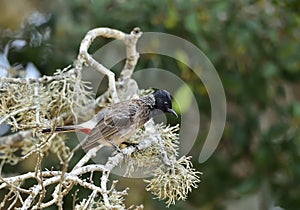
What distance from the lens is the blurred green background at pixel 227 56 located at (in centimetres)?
198

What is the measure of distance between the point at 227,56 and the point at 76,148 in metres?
0.93

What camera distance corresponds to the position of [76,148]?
1.31 meters

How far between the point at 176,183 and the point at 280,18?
1145 millimetres

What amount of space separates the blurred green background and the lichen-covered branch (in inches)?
19.6

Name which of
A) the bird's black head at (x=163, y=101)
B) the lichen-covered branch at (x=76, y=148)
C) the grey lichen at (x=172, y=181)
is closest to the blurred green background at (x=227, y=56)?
the lichen-covered branch at (x=76, y=148)

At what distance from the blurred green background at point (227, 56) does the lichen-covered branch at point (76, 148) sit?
50 cm

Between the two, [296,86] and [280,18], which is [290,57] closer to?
[280,18]

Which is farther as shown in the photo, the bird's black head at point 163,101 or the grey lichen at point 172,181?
the bird's black head at point 163,101

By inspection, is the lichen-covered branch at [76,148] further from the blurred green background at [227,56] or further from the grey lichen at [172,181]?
the blurred green background at [227,56]

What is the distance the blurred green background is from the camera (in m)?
1.98

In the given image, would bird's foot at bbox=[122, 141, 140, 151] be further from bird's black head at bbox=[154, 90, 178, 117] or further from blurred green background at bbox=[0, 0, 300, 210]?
blurred green background at bbox=[0, 0, 300, 210]

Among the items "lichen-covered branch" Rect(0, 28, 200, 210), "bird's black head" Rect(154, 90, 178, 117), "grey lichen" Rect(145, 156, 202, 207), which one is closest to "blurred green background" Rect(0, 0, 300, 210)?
"lichen-covered branch" Rect(0, 28, 200, 210)

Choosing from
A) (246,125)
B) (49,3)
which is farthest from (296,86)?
(49,3)

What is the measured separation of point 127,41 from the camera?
1468mm
